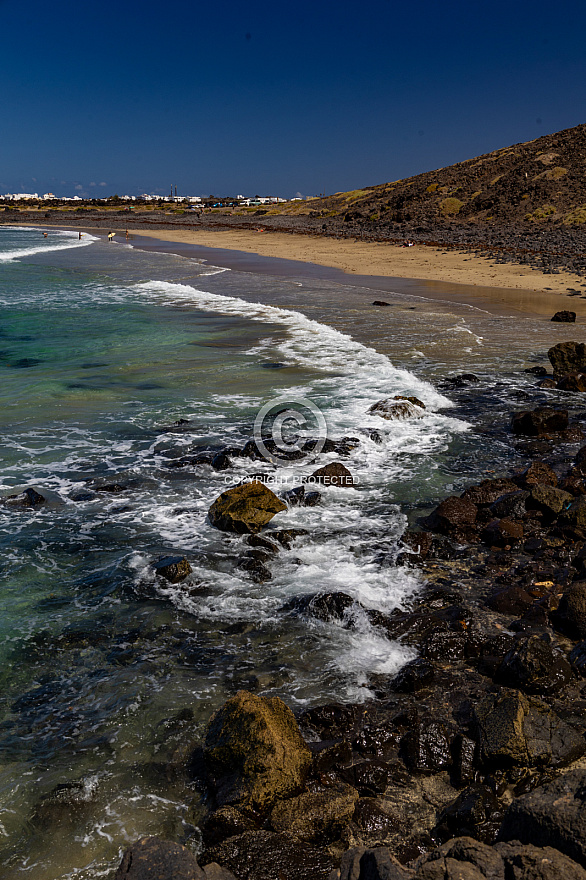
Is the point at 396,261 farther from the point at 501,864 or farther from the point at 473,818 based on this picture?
the point at 501,864

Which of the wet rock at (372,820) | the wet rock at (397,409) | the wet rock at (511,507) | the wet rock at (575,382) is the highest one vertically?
the wet rock at (575,382)

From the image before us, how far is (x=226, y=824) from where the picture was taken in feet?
12.6

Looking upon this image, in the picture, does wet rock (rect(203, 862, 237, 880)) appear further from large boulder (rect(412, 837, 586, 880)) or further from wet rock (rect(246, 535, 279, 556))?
wet rock (rect(246, 535, 279, 556))

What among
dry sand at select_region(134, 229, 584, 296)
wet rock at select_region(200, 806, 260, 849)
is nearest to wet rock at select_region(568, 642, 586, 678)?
wet rock at select_region(200, 806, 260, 849)

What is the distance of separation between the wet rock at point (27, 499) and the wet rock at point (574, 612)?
671cm

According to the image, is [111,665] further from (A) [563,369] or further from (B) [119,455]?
(A) [563,369]

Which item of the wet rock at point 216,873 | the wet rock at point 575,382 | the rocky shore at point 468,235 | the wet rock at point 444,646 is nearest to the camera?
the wet rock at point 216,873

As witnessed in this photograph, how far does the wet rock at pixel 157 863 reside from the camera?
330 cm

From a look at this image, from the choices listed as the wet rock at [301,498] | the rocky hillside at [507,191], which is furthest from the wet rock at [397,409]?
the rocky hillside at [507,191]

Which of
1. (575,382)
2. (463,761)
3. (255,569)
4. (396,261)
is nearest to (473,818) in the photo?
(463,761)

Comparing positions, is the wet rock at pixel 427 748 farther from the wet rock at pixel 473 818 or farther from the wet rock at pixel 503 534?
the wet rock at pixel 503 534

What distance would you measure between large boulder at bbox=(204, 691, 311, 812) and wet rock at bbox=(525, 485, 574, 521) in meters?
4.73

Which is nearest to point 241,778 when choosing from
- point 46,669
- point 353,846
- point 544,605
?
point 353,846

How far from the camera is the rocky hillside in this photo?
49.5 meters
